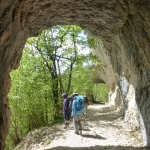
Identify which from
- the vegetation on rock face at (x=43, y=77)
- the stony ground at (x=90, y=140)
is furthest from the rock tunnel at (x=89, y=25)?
the vegetation on rock face at (x=43, y=77)

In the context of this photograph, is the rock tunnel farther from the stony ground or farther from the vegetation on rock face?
the vegetation on rock face

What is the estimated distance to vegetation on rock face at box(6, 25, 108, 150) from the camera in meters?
12.4

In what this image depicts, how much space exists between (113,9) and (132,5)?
0.95 m

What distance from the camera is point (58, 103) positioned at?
45.0ft

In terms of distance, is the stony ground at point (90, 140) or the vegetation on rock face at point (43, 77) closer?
the stony ground at point (90, 140)

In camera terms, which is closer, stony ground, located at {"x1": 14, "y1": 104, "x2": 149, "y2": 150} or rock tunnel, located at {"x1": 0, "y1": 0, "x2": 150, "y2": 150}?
rock tunnel, located at {"x1": 0, "y1": 0, "x2": 150, "y2": 150}

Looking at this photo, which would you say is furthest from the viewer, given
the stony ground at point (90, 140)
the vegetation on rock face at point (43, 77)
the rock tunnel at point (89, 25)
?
the vegetation on rock face at point (43, 77)

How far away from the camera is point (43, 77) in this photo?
13133mm

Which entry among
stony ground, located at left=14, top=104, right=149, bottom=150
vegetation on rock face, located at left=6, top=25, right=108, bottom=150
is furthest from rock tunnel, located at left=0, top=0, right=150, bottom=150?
vegetation on rock face, located at left=6, top=25, right=108, bottom=150

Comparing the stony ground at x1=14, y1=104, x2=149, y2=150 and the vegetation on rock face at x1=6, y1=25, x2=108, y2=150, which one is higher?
the vegetation on rock face at x1=6, y1=25, x2=108, y2=150

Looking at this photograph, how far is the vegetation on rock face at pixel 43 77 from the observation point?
1241 cm

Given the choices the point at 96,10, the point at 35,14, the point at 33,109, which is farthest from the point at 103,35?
the point at 33,109

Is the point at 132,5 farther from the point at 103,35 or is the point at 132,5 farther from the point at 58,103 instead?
the point at 58,103

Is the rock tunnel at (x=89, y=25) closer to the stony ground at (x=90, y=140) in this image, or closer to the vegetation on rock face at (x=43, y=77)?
the stony ground at (x=90, y=140)
